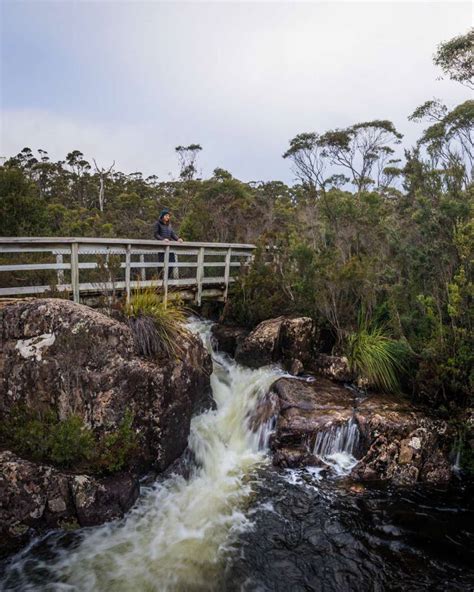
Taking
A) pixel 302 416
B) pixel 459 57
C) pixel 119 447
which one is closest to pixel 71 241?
pixel 119 447

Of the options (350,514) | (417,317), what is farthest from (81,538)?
(417,317)

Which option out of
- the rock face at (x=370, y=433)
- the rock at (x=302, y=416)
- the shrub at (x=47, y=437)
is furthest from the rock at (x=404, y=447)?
the shrub at (x=47, y=437)

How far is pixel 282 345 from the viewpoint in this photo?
28.2ft

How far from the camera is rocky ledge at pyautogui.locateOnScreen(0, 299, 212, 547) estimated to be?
4.71 meters

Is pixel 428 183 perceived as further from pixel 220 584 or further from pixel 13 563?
pixel 13 563

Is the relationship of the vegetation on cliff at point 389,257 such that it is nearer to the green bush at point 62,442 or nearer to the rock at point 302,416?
the rock at point 302,416

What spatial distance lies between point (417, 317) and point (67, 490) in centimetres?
644

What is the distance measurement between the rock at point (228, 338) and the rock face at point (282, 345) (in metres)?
0.58

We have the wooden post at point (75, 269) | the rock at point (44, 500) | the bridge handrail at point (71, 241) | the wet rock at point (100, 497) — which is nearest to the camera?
the rock at point (44, 500)

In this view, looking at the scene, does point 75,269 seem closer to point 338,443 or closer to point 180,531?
point 180,531

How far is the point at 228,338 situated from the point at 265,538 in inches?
199

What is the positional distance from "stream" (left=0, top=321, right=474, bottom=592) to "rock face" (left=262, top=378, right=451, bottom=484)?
181 mm

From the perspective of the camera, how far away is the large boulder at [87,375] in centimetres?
533

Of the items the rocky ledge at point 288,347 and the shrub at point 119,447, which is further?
the rocky ledge at point 288,347
